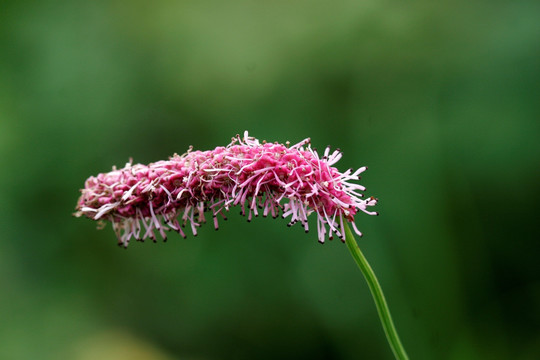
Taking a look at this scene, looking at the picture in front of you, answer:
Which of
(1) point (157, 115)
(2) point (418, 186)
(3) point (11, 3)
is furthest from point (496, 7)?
(3) point (11, 3)

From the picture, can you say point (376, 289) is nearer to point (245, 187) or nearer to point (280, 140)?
point (245, 187)

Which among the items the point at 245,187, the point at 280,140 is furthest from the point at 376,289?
the point at 280,140

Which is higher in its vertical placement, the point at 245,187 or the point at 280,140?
the point at 280,140

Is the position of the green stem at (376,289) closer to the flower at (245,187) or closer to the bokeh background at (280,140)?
the flower at (245,187)

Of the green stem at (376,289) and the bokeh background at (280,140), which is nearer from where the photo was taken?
the green stem at (376,289)

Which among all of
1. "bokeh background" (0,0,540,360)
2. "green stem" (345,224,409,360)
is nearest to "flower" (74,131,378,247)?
"green stem" (345,224,409,360)

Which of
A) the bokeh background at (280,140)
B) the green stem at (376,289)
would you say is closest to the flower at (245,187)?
the green stem at (376,289)

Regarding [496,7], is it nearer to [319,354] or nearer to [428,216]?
[428,216]
